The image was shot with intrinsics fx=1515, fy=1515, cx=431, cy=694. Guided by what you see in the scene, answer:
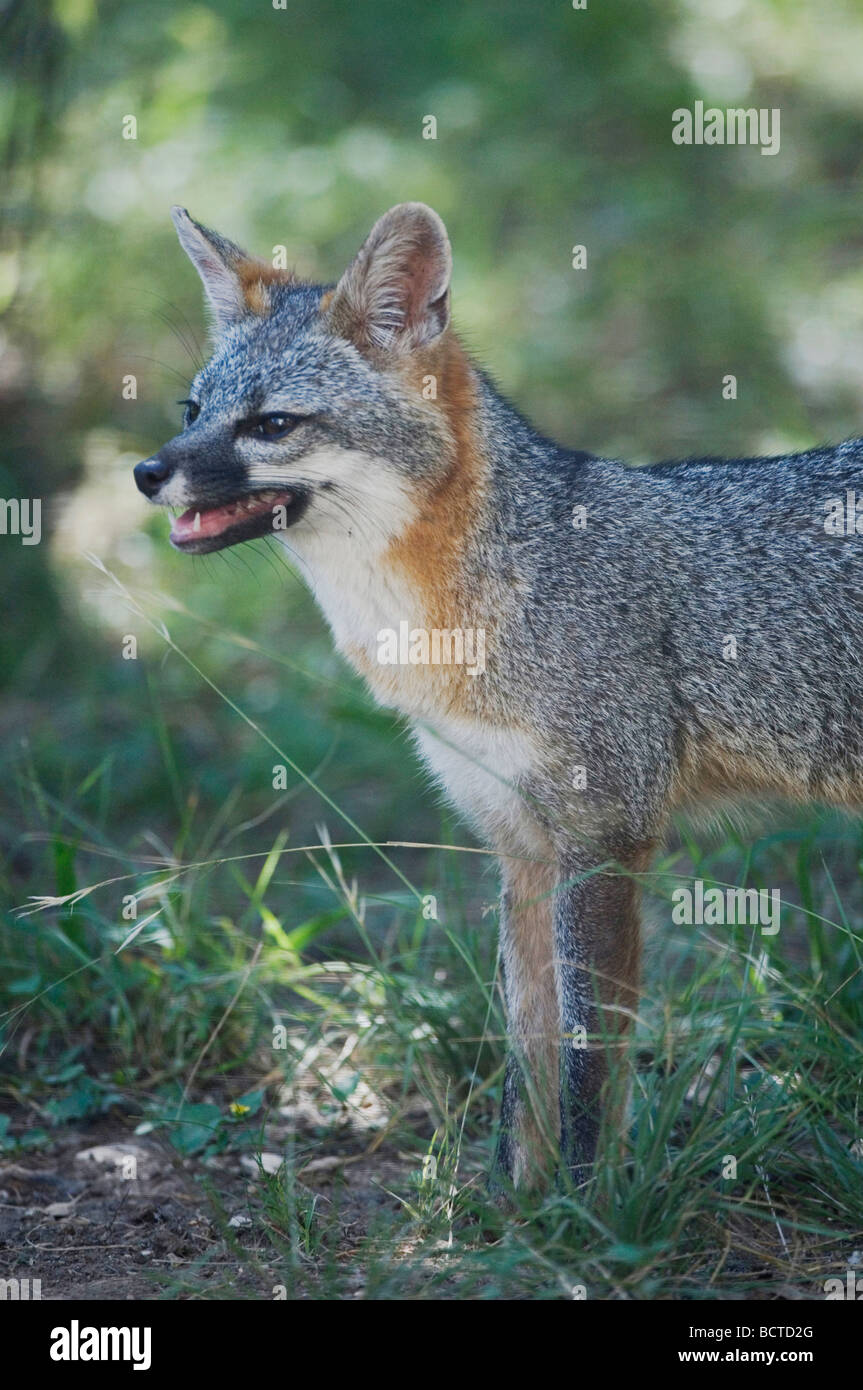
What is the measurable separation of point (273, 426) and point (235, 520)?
12.0 inches

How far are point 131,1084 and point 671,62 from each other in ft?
28.2

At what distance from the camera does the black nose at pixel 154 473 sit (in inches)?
172

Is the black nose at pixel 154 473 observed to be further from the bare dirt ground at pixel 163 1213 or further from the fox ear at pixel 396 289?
the bare dirt ground at pixel 163 1213

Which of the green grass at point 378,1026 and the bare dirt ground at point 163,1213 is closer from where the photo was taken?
the green grass at point 378,1026

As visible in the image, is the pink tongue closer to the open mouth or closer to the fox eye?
the open mouth

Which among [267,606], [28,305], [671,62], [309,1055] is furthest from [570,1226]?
[671,62]

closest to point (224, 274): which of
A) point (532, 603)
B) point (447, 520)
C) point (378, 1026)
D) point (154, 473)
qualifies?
point (154, 473)

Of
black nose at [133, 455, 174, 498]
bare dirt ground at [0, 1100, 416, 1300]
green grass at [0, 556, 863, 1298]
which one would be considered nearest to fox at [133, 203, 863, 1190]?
black nose at [133, 455, 174, 498]

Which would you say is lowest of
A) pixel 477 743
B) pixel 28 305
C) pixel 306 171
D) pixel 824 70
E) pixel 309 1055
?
pixel 309 1055

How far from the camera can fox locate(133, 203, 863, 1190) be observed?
450 cm

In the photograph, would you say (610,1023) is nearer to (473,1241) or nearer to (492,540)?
(473,1241)

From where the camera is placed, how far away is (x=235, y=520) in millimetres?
4516

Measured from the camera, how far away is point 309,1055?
5.61m

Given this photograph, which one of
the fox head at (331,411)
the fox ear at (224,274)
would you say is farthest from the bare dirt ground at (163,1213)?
the fox ear at (224,274)
